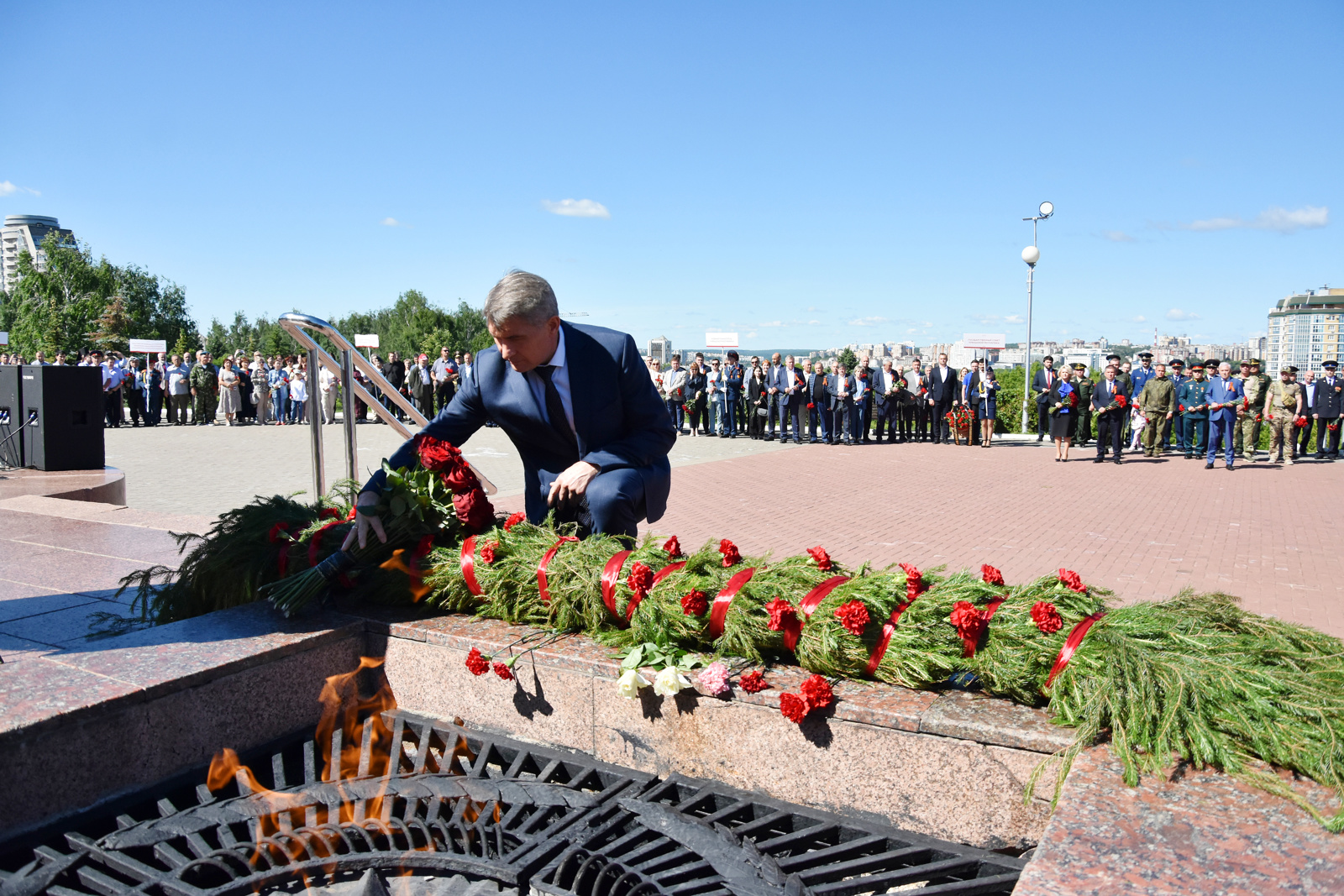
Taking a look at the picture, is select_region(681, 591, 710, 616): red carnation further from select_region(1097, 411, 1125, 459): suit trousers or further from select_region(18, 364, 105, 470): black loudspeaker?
select_region(1097, 411, 1125, 459): suit trousers

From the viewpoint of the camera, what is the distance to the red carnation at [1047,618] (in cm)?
247

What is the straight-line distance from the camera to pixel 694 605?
2807 millimetres

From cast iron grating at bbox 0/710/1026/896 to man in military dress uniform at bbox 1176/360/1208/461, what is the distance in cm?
1656

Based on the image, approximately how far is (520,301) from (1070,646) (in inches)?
77.0

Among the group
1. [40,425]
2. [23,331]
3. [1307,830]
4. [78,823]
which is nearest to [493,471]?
[40,425]

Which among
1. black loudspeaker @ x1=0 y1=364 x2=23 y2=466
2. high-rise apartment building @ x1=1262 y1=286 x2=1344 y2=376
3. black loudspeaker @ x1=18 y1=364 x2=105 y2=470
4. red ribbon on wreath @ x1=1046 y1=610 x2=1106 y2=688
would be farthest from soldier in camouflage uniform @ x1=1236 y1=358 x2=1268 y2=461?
high-rise apartment building @ x1=1262 y1=286 x2=1344 y2=376

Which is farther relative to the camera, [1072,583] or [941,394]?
[941,394]

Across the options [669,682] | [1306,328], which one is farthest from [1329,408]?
[1306,328]

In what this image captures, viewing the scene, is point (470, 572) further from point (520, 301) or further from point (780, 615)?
point (780, 615)

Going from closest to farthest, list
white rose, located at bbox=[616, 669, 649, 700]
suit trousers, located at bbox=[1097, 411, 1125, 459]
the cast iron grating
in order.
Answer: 1. the cast iron grating
2. white rose, located at bbox=[616, 669, 649, 700]
3. suit trousers, located at bbox=[1097, 411, 1125, 459]

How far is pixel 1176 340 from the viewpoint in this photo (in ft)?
552

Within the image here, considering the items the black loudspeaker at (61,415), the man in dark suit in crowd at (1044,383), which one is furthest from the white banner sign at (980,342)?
the black loudspeaker at (61,415)

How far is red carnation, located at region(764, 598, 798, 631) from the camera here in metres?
2.67

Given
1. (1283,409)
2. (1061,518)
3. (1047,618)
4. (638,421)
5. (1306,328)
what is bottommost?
(1061,518)
